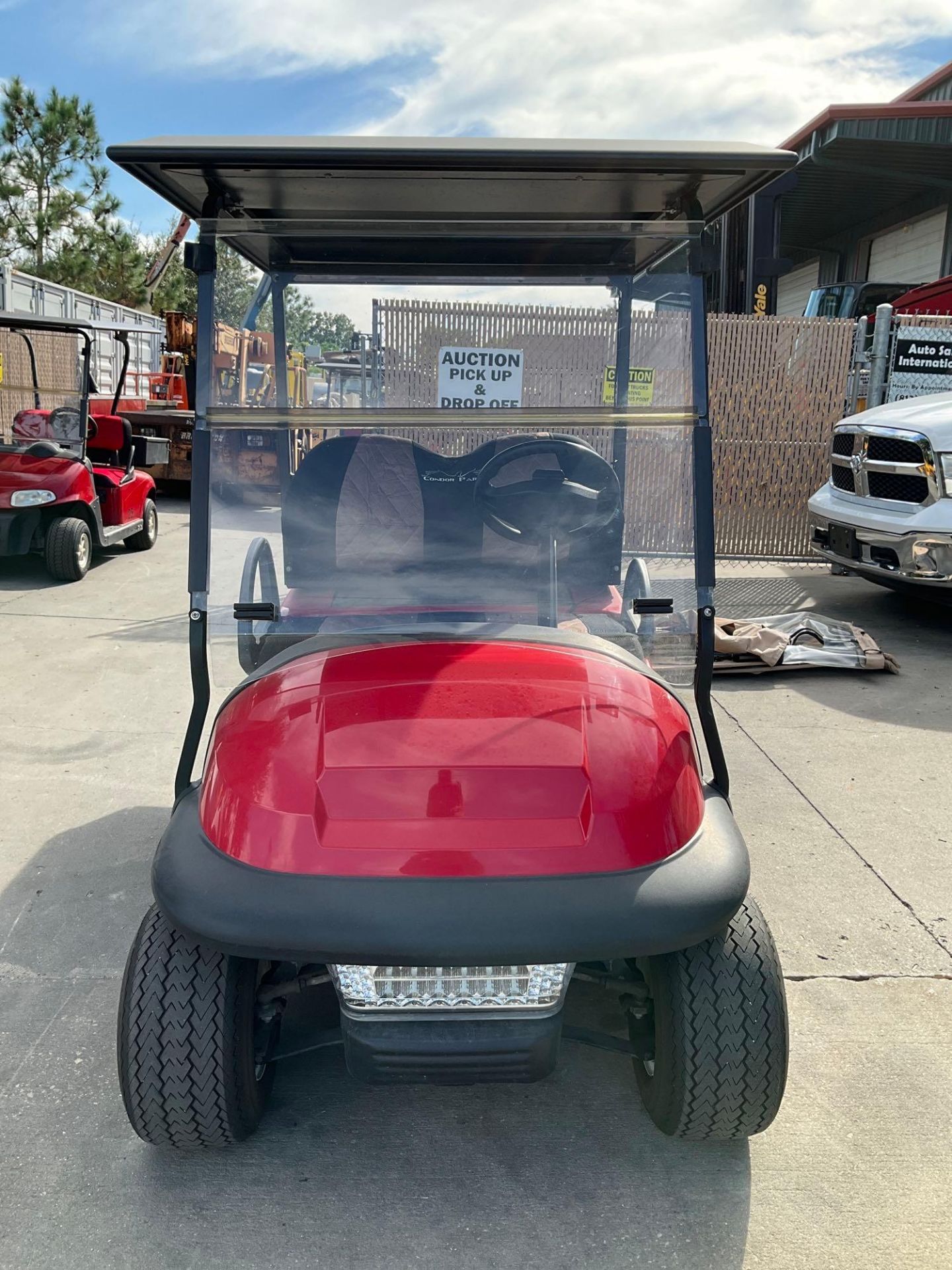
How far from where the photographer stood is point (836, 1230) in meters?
1.72

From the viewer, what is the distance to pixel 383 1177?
1.83 meters

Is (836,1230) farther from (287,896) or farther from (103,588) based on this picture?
(103,588)

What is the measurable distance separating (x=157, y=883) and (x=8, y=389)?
21.9 feet

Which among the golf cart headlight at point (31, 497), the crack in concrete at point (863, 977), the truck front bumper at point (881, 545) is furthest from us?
the golf cart headlight at point (31, 497)

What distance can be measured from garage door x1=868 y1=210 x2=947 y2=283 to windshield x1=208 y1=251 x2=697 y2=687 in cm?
1367

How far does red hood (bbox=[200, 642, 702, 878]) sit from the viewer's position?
156cm

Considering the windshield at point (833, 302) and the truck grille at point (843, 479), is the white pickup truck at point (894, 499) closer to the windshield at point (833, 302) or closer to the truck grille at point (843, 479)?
the truck grille at point (843, 479)

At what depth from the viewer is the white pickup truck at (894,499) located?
5363 mm

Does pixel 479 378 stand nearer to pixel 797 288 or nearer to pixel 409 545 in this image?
pixel 409 545

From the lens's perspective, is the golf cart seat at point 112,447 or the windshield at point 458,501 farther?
the golf cart seat at point 112,447

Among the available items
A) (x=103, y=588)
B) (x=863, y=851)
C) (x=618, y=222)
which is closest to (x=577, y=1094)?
(x=863, y=851)

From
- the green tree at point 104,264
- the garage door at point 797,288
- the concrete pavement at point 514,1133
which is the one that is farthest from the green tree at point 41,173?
the concrete pavement at point 514,1133

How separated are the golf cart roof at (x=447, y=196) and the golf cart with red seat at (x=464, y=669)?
10mm

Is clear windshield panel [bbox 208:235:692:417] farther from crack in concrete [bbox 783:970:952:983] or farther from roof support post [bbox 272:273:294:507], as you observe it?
crack in concrete [bbox 783:970:952:983]
